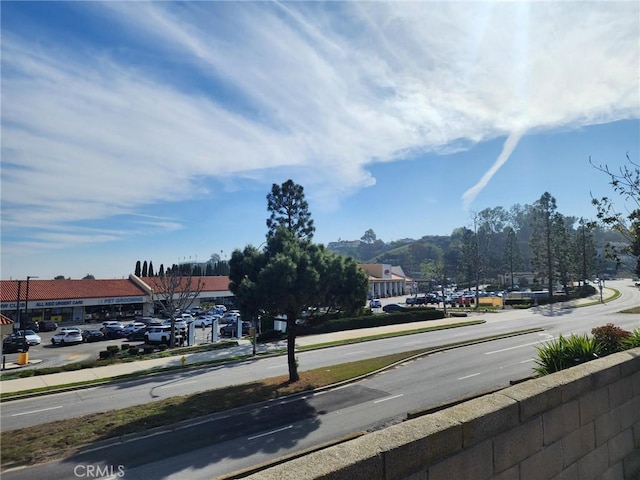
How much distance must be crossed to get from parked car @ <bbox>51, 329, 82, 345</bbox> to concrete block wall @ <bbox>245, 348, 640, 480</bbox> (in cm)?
4419

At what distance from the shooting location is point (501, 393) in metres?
3.96

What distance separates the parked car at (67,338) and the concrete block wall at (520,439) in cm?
4419

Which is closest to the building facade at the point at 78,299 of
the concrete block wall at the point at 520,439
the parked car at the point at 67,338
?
the parked car at the point at 67,338

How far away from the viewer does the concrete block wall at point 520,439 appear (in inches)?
108

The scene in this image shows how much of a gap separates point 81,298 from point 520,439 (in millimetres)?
62409

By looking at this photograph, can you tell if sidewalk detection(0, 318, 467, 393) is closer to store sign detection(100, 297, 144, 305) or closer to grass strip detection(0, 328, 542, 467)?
grass strip detection(0, 328, 542, 467)

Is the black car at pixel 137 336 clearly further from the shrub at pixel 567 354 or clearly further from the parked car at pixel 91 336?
the shrub at pixel 567 354

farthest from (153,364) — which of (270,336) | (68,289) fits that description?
(68,289)

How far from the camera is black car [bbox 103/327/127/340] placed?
44.0 m

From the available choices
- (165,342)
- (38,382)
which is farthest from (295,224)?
(38,382)

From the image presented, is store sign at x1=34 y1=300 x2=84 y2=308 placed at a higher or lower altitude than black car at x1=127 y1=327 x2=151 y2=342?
higher

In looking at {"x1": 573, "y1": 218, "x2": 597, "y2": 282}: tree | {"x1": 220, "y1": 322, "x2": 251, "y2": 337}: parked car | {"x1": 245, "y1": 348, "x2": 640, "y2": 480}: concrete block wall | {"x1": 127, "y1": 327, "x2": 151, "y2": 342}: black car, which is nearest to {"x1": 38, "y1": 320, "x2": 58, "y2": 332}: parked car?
{"x1": 127, "y1": 327, "x2": 151, "y2": 342}: black car

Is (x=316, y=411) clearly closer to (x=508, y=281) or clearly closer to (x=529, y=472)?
(x=529, y=472)

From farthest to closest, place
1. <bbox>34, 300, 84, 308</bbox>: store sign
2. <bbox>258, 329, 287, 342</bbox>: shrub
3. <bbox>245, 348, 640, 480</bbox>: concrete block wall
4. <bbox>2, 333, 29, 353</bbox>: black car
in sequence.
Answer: <bbox>34, 300, 84, 308</bbox>: store sign → <bbox>258, 329, 287, 342</bbox>: shrub → <bbox>2, 333, 29, 353</bbox>: black car → <bbox>245, 348, 640, 480</bbox>: concrete block wall
